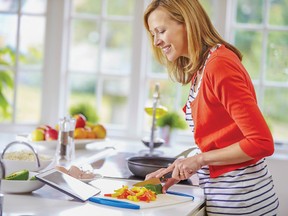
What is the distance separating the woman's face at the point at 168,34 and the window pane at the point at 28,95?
2.74 metres

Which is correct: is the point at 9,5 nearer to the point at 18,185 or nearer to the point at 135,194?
the point at 18,185

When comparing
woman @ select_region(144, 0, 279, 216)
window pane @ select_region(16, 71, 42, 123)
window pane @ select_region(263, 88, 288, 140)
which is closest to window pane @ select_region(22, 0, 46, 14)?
window pane @ select_region(16, 71, 42, 123)

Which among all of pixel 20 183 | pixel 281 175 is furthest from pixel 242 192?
pixel 281 175

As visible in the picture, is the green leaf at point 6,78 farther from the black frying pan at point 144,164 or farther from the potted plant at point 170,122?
the black frying pan at point 144,164

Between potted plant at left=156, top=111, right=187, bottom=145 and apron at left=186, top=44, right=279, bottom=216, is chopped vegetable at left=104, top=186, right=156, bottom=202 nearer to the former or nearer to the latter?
apron at left=186, top=44, right=279, bottom=216

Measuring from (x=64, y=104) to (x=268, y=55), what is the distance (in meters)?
1.61

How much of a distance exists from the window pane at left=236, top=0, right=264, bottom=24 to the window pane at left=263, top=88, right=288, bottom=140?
0.54 meters

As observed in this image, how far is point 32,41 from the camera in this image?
202 inches

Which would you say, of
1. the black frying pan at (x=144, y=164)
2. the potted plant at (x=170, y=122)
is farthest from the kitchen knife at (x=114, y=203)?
the potted plant at (x=170, y=122)

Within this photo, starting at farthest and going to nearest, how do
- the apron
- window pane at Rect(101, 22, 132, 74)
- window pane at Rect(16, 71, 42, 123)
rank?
window pane at Rect(16, 71, 42, 123), window pane at Rect(101, 22, 132, 74), the apron

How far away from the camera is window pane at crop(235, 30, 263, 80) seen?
488cm

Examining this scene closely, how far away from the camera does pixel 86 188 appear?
230 centimetres

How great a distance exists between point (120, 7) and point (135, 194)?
305 centimetres

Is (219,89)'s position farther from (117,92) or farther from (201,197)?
(117,92)
